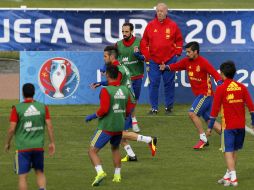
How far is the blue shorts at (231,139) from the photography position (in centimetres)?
1512

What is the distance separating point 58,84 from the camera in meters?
23.6

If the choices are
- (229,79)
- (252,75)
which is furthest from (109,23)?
(229,79)

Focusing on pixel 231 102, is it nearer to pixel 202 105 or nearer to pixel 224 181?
pixel 224 181

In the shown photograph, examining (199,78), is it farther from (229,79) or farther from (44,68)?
(44,68)

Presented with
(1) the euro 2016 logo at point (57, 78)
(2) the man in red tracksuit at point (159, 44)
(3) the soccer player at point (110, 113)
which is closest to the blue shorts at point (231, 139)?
(3) the soccer player at point (110, 113)

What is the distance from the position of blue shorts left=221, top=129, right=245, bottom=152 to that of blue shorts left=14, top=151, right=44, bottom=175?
3.13m

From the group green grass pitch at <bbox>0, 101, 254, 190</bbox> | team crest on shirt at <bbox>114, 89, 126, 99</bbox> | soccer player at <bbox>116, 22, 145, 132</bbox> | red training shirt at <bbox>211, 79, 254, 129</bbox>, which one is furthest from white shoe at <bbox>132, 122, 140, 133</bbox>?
red training shirt at <bbox>211, 79, 254, 129</bbox>

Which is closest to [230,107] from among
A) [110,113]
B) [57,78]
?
[110,113]

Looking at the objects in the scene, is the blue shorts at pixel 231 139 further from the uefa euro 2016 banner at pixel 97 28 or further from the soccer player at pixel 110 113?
the uefa euro 2016 banner at pixel 97 28

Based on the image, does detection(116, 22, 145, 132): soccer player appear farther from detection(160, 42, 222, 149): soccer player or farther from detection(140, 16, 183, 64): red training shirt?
detection(160, 42, 222, 149): soccer player

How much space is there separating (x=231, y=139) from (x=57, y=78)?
30.0ft

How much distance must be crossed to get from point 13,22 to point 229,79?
12.1 meters

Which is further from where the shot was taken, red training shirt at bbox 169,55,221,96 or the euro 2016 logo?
the euro 2016 logo

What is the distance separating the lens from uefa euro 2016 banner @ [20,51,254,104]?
23.6 metres
